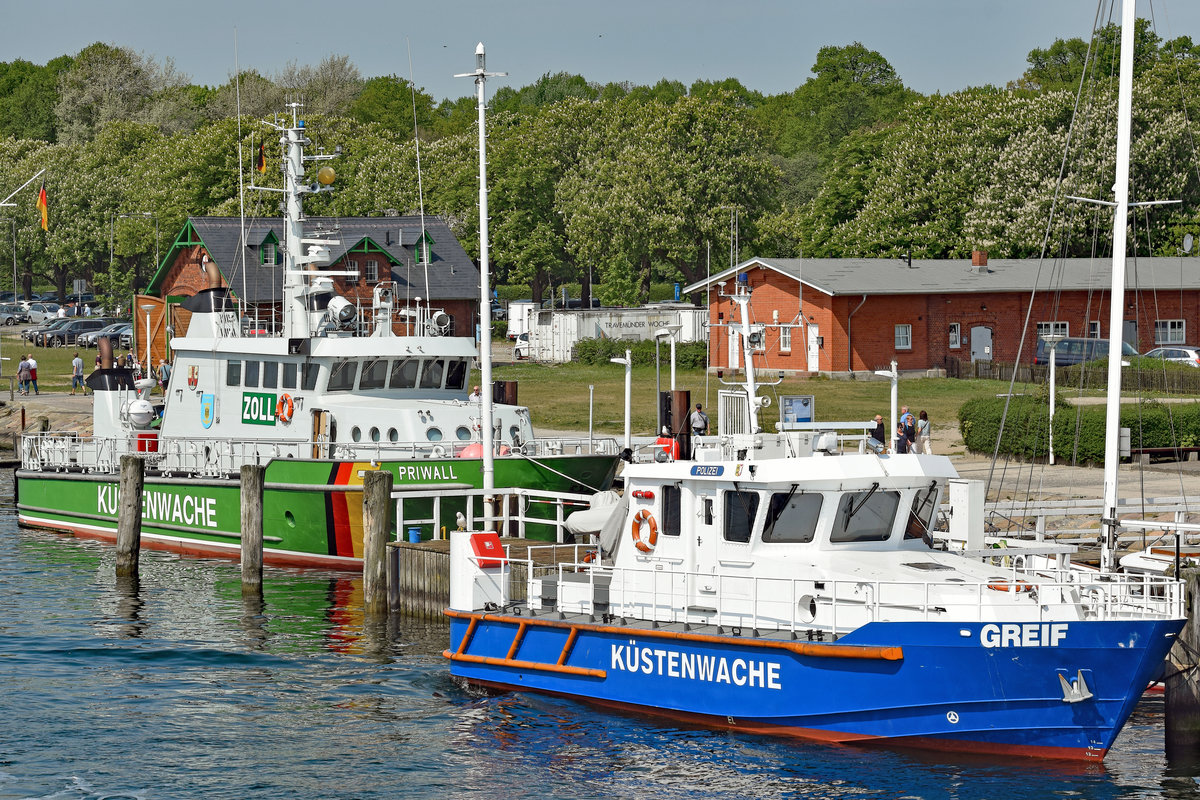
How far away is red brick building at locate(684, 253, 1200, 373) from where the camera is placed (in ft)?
189

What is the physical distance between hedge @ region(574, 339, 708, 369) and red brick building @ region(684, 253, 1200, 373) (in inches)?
70.4

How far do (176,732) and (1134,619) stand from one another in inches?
457

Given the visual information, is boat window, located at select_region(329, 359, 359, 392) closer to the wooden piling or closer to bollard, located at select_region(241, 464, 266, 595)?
bollard, located at select_region(241, 464, 266, 595)

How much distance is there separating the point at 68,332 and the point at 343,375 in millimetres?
57224

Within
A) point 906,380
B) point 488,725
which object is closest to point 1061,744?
point 488,725

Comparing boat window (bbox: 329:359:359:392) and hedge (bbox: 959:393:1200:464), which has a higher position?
boat window (bbox: 329:359:359:392)

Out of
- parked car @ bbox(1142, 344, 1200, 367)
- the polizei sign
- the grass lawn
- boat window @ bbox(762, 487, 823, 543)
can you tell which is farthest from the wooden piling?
parked car @ bbox(1142, 344, 1200, 367)

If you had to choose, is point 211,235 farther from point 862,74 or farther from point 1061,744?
point 862,74

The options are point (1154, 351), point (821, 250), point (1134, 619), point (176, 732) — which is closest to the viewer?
point (1134, 619)

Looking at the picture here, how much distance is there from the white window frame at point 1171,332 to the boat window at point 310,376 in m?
39.5

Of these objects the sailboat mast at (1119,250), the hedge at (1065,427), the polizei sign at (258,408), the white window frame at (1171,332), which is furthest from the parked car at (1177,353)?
the polizei sign at (258,408)

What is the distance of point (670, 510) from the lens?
19062 mm

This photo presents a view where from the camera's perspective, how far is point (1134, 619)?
16.0m

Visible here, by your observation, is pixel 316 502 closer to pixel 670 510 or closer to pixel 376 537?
pixel 376 537
